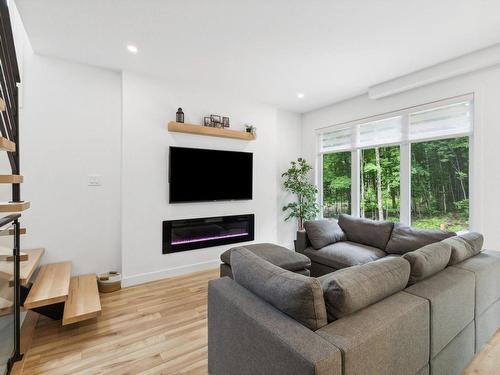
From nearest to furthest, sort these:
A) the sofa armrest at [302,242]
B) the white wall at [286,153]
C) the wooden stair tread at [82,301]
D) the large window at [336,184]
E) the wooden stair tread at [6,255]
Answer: the wooden stair tread at [6,255]
the wooden stair tread at [82,301]
the sofa armrest at [302,242]
the large window at [336,184]
the white wall at [286,153]

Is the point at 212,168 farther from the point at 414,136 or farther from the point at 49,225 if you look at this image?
the point at 414,136

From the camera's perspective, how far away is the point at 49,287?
2305mm

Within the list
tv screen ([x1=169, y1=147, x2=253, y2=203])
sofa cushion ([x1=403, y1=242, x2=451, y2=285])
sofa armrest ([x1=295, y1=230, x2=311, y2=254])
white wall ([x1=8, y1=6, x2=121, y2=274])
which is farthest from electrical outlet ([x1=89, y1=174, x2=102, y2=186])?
sofa cushion ([x1=403, y1=242, x2=451, y2=285])

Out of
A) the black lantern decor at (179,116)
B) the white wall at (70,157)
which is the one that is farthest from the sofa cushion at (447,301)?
the white wall at (70,157)

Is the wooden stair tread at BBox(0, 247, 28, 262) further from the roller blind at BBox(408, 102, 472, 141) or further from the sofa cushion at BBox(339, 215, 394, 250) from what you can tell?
the roller blind at BBox(408, 102, 472, 141)

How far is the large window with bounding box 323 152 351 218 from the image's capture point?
4430 millimetres

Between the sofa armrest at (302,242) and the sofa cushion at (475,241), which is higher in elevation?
the sofa cushion at (475,241)

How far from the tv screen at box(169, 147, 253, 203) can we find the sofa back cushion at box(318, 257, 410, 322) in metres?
2.63

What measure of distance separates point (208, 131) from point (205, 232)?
147 cm

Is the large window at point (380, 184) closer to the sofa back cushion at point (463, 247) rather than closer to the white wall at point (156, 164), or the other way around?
the sofa back cushion at point (463, 247)

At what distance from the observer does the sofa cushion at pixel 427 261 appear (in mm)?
1521

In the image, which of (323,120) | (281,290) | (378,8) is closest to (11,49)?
(281,290)

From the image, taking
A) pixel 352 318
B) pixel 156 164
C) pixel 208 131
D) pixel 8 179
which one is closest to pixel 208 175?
pixel 208 131

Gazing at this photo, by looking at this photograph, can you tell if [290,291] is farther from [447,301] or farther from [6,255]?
[6,255]
